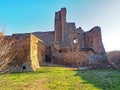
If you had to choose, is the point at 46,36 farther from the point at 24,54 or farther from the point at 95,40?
the point at 24,54

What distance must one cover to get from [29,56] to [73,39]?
56.3 feet

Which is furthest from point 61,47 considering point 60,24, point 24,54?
point 60,24

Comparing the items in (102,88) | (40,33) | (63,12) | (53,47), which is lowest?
(102,88)

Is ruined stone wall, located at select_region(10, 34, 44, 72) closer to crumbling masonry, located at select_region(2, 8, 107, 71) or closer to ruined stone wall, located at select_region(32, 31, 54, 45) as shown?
crumbling masonry, located at select_region(2, 8, 107, 71)

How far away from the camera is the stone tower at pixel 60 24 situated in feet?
136

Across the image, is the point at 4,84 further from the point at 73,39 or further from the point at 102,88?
the point at 73,39

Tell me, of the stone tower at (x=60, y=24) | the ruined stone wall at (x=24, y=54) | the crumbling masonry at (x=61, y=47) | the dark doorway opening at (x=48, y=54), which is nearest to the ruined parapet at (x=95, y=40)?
the crumbling masonry at (x=61, y=47)

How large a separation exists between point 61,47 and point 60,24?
31.9 feet

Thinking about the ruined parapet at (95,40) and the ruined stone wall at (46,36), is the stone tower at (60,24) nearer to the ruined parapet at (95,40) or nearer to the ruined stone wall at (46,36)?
the ruined stone wall at (46,36)

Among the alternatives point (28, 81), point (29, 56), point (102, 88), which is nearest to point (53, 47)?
point (29, 56)

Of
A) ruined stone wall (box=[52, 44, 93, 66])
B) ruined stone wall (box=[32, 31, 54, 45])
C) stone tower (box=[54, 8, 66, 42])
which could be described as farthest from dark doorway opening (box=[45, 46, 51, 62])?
stone tower (box=[54, 8, 66, 42])

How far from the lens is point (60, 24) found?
4219 cm

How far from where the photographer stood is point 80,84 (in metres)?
15.8

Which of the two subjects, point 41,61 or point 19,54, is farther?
point 41,61
